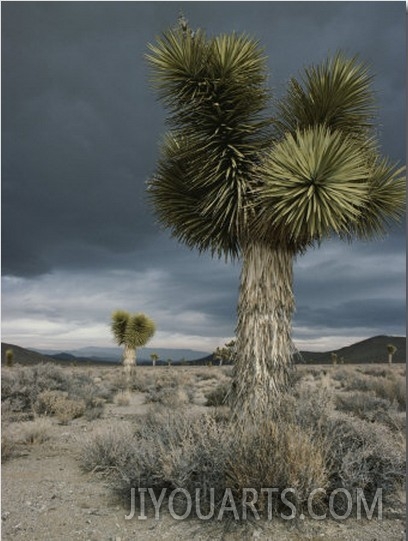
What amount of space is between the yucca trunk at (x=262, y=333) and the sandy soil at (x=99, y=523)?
7.99ft

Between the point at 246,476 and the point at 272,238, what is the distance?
162 inches

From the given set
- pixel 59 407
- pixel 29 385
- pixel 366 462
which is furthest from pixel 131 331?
pixel 366 462

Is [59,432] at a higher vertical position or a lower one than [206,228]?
lower

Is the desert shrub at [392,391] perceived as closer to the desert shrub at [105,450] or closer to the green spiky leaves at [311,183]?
the green spiky leaves at [311,183]

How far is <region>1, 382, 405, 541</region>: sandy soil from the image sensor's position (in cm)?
496

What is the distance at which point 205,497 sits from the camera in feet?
18.1

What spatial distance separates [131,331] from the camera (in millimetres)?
24859

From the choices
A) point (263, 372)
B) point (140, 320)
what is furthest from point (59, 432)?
point (140, 320)

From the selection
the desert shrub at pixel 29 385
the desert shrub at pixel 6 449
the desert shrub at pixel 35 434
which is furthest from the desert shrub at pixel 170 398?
the desert shrub at pixel 6 449

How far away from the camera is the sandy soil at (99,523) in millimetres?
4965

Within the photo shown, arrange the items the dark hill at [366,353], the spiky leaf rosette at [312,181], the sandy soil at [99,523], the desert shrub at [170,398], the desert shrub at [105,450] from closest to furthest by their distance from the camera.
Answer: the sandy soil at [99,523]
the desert shrub at [105,450]
the spiky leaf rosette at [312,181]
the desert shrub at [170,398]
the dark hill at [366,353]

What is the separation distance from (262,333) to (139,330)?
1790 cm

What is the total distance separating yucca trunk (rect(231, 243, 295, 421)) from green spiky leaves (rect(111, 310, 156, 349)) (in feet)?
56.7

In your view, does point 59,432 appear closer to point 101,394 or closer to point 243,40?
point 101,394
